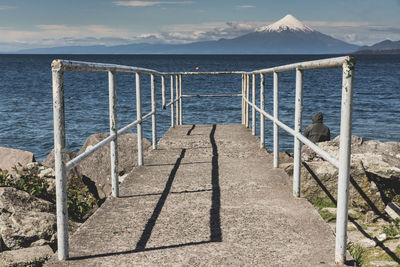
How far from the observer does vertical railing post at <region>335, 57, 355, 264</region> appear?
258cm

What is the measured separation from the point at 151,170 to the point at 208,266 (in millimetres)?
2770

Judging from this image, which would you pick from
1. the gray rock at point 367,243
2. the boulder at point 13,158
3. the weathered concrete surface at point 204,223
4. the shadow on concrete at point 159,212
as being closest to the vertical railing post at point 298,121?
the weathered concrete surface at point 204,223

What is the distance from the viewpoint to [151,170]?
17.9ft

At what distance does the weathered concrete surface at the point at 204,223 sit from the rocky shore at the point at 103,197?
83cm

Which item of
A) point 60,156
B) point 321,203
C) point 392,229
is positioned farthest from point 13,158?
point 392,229

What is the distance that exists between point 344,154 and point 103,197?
17.7 feet

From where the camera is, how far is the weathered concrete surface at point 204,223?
2914 mm

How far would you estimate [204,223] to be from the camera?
11.6 ft

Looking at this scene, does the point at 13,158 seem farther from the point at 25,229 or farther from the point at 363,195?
the point at 363,195

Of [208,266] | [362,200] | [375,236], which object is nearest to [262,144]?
[362,200]

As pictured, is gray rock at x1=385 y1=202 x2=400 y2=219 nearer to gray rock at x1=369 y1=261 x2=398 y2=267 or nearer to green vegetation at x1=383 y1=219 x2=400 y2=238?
green vegetation at x1=383 y1=219 x2=400 y2=238

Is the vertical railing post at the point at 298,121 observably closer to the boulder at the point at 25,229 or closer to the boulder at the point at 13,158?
the boulder at the point at 25,229

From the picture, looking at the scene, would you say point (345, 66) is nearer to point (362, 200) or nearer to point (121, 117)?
point (362, 200)

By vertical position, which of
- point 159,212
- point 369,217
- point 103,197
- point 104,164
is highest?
point 159,212
